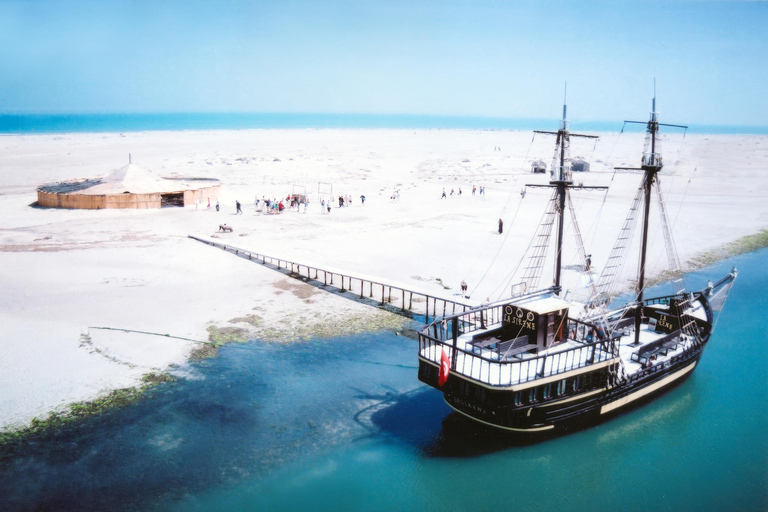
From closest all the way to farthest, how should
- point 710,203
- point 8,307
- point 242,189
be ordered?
1. point 8,307
2. point 710,203
3. point 242,189

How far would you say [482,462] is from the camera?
20.5m

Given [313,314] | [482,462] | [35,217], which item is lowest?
[482,462]

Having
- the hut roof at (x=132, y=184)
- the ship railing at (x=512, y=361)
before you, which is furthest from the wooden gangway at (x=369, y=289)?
the hut roof at (x=132, y=184)

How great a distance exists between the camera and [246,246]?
43781mm

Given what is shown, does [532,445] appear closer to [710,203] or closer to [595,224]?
[595,224]

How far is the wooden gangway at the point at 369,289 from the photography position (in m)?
33.2

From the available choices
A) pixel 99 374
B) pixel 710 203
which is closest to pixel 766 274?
pixel 710 203

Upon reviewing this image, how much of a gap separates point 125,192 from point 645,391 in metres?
52.3

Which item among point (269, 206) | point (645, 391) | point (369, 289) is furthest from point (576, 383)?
point (269, 206)

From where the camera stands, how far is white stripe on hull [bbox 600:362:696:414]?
22.6 metres

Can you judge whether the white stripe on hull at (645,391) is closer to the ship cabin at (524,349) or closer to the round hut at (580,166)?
the ship cabin at (524,349)

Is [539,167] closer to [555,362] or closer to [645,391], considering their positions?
[645,391]

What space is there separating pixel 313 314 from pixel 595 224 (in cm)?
3202

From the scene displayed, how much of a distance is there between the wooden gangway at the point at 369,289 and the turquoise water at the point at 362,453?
7192 millimetres
